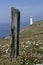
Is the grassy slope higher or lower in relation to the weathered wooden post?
lower

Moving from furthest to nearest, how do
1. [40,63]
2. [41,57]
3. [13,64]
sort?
1. [41,57]
2. [40,63]
3. [13,64]

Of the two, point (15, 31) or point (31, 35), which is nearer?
point (15, 31)

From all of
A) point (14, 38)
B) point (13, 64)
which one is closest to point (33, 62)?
point (14, 38)

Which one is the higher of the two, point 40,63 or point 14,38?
point 14,38

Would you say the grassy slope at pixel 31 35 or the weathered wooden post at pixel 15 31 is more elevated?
the weathered wooden post at pixel 15 31

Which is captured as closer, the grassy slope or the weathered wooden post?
the weathered wooden post

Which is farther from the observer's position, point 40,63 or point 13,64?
point 40,63

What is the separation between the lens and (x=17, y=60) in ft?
50.4

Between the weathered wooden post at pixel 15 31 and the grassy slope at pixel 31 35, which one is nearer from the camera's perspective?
the weathered wooden post at pixel 15 31

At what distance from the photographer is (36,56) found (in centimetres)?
1784

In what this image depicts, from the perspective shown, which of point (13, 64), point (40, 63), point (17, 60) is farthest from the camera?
point (40, 63)

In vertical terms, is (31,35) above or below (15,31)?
below

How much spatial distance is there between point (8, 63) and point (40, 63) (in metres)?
2.63

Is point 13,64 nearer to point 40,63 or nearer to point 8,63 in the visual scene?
point 8,63
